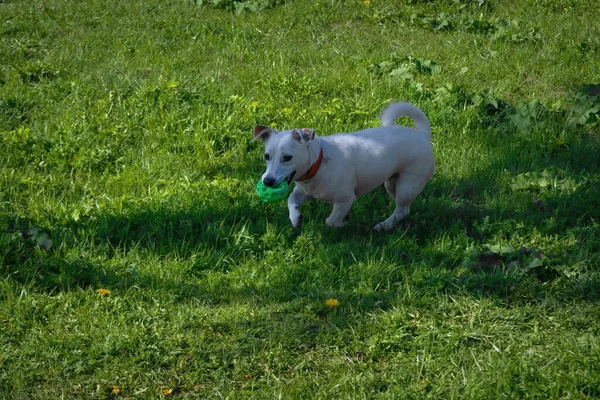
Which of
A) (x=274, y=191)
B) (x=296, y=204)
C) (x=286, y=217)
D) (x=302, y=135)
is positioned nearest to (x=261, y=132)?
(x=302, y=135)

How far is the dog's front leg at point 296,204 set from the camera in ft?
18.7

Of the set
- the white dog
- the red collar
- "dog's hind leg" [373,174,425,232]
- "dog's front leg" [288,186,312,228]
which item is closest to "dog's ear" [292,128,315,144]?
the white dog

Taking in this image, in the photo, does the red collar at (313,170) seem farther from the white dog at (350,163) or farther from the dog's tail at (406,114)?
the dog's tail at (406,114)

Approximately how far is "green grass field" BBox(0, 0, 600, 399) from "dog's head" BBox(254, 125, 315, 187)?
2.02 ft

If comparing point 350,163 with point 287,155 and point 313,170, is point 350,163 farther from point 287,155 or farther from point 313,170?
point 287,155

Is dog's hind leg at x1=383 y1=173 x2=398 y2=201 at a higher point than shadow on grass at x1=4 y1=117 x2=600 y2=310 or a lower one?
higher

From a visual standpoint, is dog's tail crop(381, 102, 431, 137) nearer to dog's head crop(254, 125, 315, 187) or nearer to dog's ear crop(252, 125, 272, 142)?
dog's head crop(254, 125, 315, 187)

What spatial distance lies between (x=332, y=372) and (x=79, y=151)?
3541 millimetres

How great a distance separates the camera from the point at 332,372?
4.50 m

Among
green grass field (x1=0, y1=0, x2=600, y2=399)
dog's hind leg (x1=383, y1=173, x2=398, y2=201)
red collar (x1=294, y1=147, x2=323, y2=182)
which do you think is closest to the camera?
green grass field (x1=0, y1=0, x2=600, y2=399)

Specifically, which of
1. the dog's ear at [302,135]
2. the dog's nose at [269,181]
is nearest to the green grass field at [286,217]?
the dog's nose at [269,181]

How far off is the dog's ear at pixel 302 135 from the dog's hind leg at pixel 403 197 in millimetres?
928

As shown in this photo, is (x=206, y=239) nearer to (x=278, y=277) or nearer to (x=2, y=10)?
(x=278, y=277)

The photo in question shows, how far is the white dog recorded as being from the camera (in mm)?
5355
